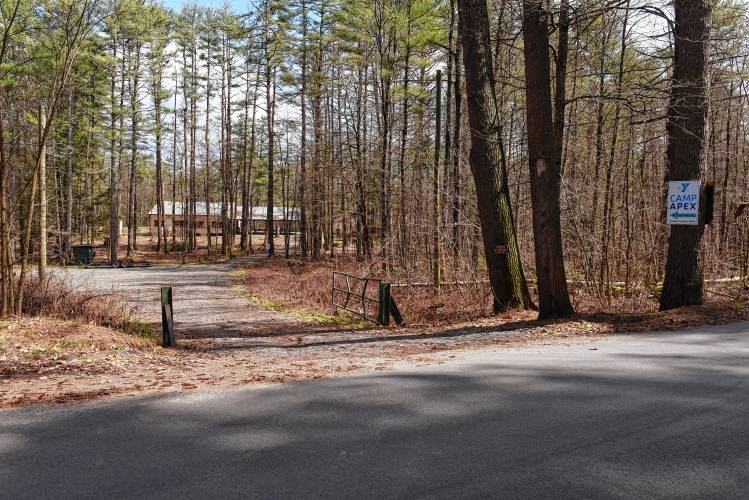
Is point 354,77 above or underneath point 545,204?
above

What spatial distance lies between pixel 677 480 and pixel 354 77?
27.3 m

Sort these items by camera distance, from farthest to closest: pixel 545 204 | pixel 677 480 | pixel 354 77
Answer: pixel 354 77 < pixel 545 204 < pixel 677 480

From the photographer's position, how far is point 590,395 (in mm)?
5238

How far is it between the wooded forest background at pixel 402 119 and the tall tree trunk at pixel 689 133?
14.2 inches

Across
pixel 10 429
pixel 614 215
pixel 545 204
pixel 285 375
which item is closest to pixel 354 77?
pixel 614 215

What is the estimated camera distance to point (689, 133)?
11.1m

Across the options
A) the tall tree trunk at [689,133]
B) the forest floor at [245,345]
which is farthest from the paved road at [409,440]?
the tall tree trunk at [689,133]

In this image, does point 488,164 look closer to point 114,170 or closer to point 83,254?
point 114,170

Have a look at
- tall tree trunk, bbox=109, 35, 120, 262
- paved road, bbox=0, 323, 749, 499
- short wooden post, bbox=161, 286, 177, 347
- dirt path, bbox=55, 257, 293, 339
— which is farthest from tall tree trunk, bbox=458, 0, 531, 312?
tall tree trunk, bbox=109, 35, 120, 262

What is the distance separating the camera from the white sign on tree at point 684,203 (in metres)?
11.1

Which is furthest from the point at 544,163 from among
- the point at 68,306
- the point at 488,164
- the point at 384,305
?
the point at 68,306

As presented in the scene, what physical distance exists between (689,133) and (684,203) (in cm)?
136

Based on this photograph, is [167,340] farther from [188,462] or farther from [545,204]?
[545,204]

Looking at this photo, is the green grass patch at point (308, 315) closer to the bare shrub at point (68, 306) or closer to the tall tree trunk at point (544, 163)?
the tall tree trunk at point (544, 163)
